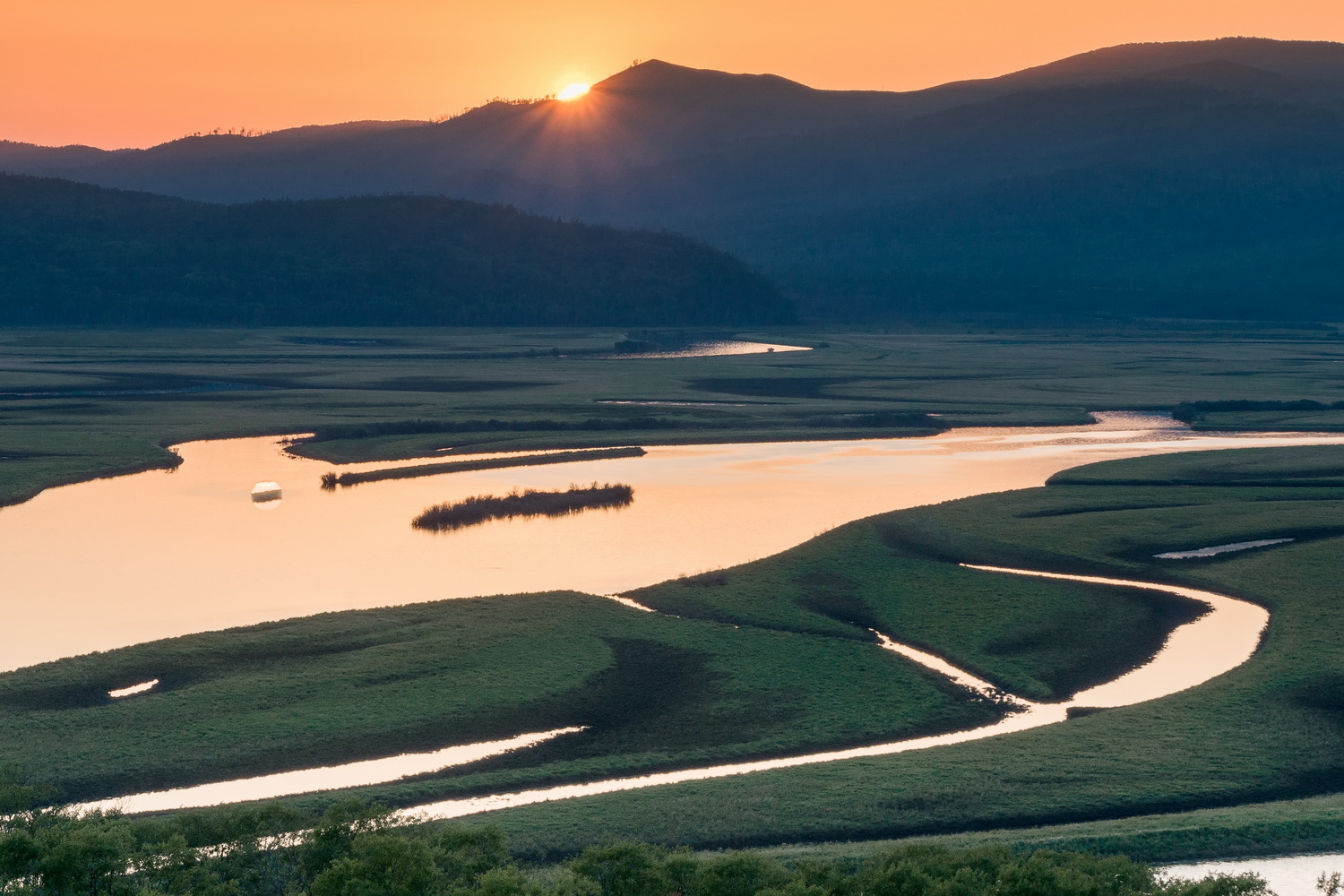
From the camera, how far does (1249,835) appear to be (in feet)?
73.3

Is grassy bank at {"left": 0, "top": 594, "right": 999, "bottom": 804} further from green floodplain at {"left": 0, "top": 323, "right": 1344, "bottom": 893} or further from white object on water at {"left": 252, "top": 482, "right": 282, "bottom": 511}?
white object on water at {"left": 252, "top": 482, "right": 282, "bottom": 511}

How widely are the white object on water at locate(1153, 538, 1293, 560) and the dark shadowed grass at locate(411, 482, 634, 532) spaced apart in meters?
19.6

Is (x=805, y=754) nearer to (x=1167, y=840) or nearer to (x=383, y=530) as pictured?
(x=1167, y=840)

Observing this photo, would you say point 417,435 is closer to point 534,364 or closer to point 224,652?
point 224,652

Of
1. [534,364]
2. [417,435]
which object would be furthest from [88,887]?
[534,364]

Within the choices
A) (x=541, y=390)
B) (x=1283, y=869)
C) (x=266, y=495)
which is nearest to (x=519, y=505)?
(x=266, y=495)

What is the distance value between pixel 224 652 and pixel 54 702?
406 cm

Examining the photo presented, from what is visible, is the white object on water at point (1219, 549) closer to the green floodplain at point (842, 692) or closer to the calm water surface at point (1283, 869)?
the green floodplain at point (842, 692)

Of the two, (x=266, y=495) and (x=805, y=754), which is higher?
(x=266, y=495)

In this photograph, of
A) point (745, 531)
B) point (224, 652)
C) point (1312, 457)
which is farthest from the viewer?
point (1312, 457)

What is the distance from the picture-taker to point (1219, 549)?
4350 cm

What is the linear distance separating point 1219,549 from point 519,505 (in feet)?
78.6

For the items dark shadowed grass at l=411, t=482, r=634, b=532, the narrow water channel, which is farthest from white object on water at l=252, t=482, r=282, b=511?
the narrow water channel

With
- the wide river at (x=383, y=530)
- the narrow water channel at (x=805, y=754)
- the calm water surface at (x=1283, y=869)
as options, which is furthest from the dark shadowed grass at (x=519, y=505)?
the calm water surface at (x=1283, y=869)
